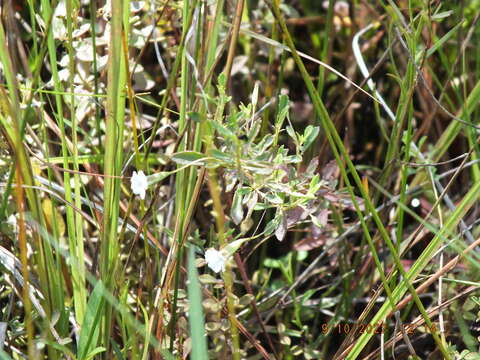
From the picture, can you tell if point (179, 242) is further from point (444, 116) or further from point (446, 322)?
point (444, 116)

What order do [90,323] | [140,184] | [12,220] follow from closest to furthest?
[140,184] < [90,323] < [12,220]

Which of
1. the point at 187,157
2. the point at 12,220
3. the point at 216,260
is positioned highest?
the point at 187,157

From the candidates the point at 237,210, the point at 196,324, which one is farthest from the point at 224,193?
the point at 196,324


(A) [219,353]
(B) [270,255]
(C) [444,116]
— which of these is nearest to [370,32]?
(C) [444,116]

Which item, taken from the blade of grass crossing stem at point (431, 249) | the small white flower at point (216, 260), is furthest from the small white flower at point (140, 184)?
the blade of grass crossing stem at point (431, 249)

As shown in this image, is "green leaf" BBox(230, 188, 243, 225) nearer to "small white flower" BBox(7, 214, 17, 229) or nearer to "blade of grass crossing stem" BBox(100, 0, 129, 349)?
"blade of grass crossing stem" BBox(100, 0, 129, 349)

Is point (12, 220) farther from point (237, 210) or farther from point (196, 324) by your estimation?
point (196, 324)

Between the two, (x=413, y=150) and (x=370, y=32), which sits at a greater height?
(x=370, y=32)

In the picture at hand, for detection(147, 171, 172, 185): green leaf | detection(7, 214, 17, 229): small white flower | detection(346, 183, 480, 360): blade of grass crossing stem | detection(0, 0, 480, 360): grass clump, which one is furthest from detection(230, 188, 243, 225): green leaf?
detection(7, 214, 17, 229): small white flower
